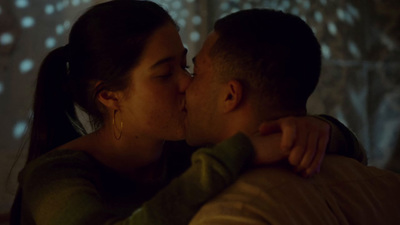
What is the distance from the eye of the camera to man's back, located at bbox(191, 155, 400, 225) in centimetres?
73

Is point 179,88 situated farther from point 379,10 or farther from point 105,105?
point 379,10

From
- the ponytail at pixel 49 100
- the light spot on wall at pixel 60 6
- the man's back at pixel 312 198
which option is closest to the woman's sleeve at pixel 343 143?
the man's back at pixel 312 198

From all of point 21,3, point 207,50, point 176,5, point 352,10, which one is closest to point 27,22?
point 21,3

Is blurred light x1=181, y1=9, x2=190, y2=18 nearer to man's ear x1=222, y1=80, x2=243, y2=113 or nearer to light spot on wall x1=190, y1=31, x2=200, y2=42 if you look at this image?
light spot on wall x1=190, y1=31, x2=200, y2=42

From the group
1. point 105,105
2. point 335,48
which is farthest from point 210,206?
point 335,48

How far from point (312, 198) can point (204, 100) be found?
0.33 metres

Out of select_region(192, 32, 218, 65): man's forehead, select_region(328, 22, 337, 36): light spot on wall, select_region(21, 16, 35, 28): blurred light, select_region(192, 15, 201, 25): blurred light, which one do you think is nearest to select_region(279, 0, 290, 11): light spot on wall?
select_region(328, 22, 337, 36): light spot on wall

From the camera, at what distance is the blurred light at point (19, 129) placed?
6.63 feet

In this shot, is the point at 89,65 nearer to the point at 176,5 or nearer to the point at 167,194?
the point at 167,194

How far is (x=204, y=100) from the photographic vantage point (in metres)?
1.04

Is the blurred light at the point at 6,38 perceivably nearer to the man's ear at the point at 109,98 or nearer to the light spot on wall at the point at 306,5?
the man's ear at the point at 109,98

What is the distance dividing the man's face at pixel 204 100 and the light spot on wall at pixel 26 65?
3.74ft

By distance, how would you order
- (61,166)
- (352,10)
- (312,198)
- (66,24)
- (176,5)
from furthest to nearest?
(352,10), (176,5), (66,24), (61,166), (312,198)

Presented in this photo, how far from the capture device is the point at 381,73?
2.71 m
